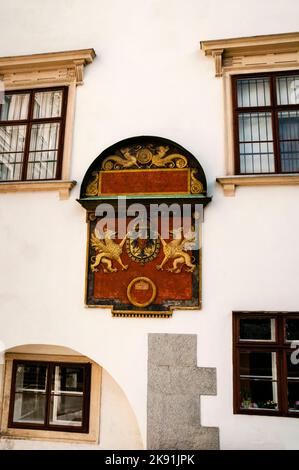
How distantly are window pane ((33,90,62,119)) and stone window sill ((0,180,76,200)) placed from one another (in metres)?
1.07

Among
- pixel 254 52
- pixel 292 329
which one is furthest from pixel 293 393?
pixel 254 52

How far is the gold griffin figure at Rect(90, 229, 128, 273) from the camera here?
477 cm

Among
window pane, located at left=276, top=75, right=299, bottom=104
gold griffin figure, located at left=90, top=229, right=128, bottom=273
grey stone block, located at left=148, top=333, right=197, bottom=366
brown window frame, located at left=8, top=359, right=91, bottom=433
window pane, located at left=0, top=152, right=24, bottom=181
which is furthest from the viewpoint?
window pane, located at left=0, top=152, right=24, bottom=181

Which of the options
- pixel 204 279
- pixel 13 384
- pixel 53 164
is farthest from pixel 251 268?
pixel 13 384

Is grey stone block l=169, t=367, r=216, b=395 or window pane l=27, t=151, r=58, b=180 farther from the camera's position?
window pane l=27, t=151, r=58, b=180

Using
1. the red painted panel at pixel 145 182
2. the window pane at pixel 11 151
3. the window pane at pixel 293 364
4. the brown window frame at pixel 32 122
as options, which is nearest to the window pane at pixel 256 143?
the red painted panel at pixel 145 182

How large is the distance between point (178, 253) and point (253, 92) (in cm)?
239

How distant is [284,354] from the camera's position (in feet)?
14.0

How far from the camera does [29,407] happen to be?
511 cm

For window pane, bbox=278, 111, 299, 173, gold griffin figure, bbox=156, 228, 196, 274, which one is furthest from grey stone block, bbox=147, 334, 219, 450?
window pane, bbox=278, 111, 299, 173

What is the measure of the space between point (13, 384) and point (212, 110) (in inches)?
176

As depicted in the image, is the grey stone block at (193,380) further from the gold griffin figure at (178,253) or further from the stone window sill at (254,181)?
the stone window sill at (254,181)

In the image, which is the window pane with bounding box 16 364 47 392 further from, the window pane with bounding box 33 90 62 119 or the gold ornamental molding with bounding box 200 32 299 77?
the gold ornamental molding with bounding box 200 32 299 77
